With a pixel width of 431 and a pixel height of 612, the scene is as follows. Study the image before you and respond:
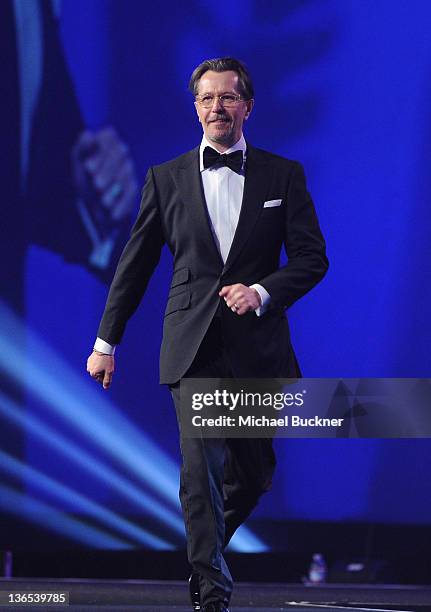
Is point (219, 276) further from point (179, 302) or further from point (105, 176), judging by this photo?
point (105, 176)

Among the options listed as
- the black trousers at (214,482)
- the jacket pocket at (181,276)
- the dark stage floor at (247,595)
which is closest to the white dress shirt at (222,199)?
the jacket pocket at (181,276)

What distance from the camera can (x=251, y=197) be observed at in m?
3.39

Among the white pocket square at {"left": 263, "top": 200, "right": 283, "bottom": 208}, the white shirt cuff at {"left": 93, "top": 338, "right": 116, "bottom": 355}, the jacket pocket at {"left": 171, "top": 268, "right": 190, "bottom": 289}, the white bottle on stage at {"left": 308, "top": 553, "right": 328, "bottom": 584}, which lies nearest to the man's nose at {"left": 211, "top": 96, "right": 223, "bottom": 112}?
the white pocket square at {"left": 263, "top": 200, "right": 283, "bottom": 208}

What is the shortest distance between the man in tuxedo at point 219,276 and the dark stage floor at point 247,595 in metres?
0.98

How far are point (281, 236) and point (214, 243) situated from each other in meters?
0.21

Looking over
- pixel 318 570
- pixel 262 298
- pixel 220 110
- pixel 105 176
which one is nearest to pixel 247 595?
pixel 318 570

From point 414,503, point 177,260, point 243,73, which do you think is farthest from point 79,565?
point 243,73

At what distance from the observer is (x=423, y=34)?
4785mm

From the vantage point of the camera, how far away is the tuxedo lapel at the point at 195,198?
335cm

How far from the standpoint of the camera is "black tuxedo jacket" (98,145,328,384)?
3311mm

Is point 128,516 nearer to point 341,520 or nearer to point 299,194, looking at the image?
point 341,520

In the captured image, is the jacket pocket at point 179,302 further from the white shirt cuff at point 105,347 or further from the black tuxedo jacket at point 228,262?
the white shirt cuff at point 105,347

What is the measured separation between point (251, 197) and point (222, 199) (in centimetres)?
9

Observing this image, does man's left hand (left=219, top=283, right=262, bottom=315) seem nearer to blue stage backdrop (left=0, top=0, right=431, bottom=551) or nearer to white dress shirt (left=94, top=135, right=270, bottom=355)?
white dress shirt (left=94, top=135, right=270, bottom=355)
